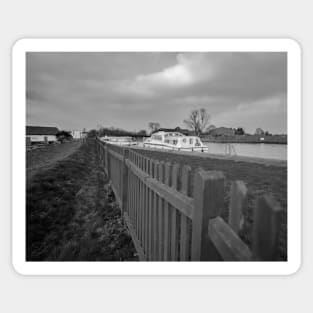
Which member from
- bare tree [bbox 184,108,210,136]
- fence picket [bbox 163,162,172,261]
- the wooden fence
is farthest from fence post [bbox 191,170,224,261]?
bare tree [bbox 184,108,210,136]

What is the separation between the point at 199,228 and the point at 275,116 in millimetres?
904

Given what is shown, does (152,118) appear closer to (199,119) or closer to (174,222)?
(199,119)

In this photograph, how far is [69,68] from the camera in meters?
1.27

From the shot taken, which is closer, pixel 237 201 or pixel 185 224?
pixel 237 201

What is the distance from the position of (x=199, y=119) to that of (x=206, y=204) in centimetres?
123

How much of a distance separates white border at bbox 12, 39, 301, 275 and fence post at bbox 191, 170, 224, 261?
0.39 m

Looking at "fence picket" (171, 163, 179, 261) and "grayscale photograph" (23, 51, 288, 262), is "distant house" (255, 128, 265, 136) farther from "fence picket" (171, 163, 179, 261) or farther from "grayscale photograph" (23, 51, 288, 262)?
"fence picket" (171, 163, 179, 261)

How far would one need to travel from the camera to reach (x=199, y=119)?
1.68 m

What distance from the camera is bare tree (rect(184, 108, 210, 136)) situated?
1.58m

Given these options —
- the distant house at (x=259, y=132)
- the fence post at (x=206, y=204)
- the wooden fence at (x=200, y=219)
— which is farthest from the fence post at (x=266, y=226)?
the distant house at (x=259, y=132)
